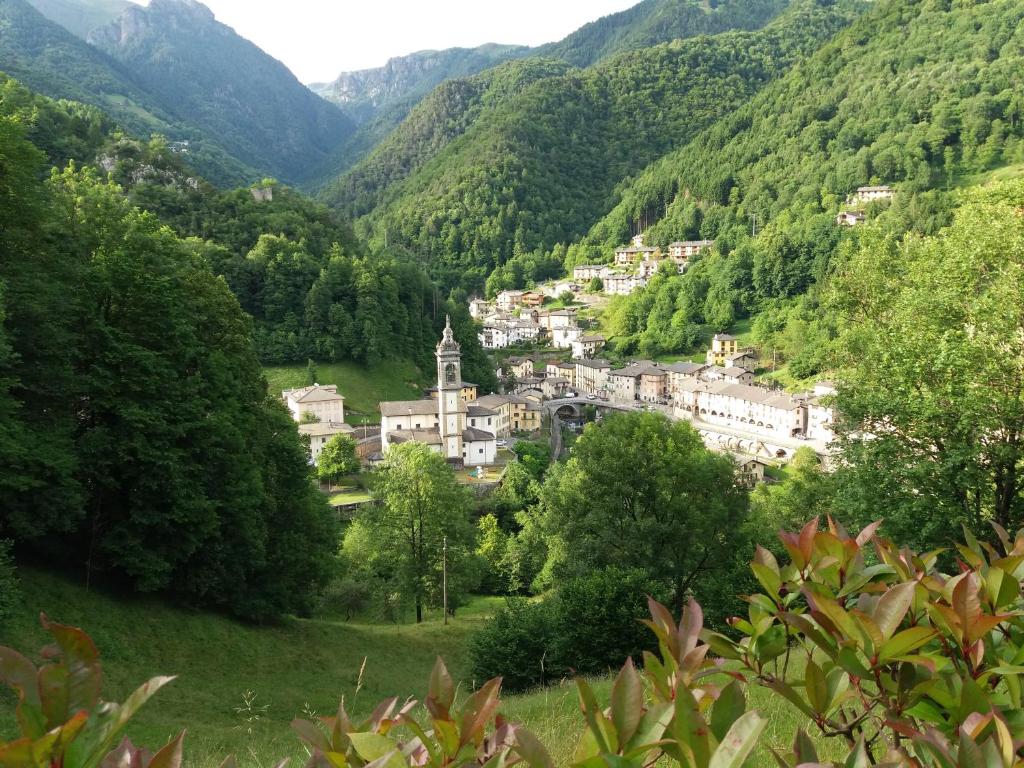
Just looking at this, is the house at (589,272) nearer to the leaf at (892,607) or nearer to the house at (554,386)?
the house at (554,386)

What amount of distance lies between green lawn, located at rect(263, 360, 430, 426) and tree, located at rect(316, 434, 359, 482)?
1233 centimetres

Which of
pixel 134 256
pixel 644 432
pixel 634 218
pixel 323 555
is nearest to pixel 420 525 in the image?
pixel 323 555

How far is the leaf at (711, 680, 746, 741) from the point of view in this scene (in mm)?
1751

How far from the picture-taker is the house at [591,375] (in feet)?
302

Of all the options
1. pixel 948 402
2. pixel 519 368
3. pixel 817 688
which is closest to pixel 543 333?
pixel 519 368

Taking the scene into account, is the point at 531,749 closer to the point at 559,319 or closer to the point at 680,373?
the point at 680,373

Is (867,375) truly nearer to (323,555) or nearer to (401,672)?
(401,672)

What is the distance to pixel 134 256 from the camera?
17984mm

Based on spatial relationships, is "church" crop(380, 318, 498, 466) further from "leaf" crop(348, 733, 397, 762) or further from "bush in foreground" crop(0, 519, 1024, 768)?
"leaf" crop(348, 733, 397, 762)

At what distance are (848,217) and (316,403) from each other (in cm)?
8626

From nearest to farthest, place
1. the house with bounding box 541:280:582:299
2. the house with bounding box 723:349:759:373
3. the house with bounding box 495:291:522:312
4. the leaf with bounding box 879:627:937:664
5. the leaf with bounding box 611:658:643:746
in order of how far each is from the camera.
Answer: the leaf with bounding box 611:658:643:746 → the leaf with bounding box 879:627:937:664 → the house with bounding box 723:349:759:373 → the house with bounding box 541:280:582:299 → the house with bounding box 495:291:522:312

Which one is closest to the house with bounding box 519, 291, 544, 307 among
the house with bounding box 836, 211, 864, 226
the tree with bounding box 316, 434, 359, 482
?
the house with bounding box 836, 211, 864, 226

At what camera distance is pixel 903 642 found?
6.48 ft

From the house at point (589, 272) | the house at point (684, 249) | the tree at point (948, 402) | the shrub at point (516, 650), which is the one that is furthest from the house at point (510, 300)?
the tree at point (948, 402)
